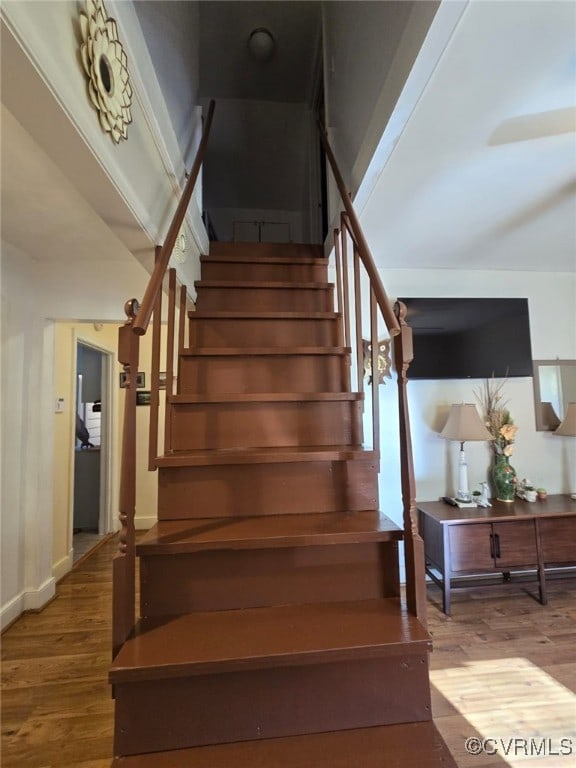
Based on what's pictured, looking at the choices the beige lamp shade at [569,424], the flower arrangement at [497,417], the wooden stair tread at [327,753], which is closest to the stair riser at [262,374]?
the wooden stair tread at [327,753]

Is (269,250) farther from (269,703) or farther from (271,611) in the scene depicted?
(269,703)

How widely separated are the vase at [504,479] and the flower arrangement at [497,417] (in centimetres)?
7

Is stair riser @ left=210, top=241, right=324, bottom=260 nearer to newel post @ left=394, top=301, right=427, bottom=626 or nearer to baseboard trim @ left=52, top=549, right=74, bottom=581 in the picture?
newel post @ left=394, top=301, right=427, bottom=626

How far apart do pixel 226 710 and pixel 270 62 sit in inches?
187

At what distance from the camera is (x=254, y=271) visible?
2.67 m

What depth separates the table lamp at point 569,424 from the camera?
2775mm

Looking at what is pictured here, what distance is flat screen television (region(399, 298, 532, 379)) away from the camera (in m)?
2.89

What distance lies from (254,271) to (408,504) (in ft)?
6.75

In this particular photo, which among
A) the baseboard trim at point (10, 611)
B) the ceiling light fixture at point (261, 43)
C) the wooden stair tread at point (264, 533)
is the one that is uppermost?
the ceiling light fixture at point (261, 43)

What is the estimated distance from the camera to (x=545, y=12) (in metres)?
1.08

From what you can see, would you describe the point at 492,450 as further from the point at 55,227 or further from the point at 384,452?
the point at 55,227

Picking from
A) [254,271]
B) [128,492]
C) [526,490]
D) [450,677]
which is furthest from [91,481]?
[526,490]

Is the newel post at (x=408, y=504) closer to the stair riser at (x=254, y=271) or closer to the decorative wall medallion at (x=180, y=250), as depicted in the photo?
the decorative wall medallion at (x=180, y=250)

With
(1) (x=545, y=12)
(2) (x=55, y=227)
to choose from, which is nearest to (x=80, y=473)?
(2) (x=55, y=227)
